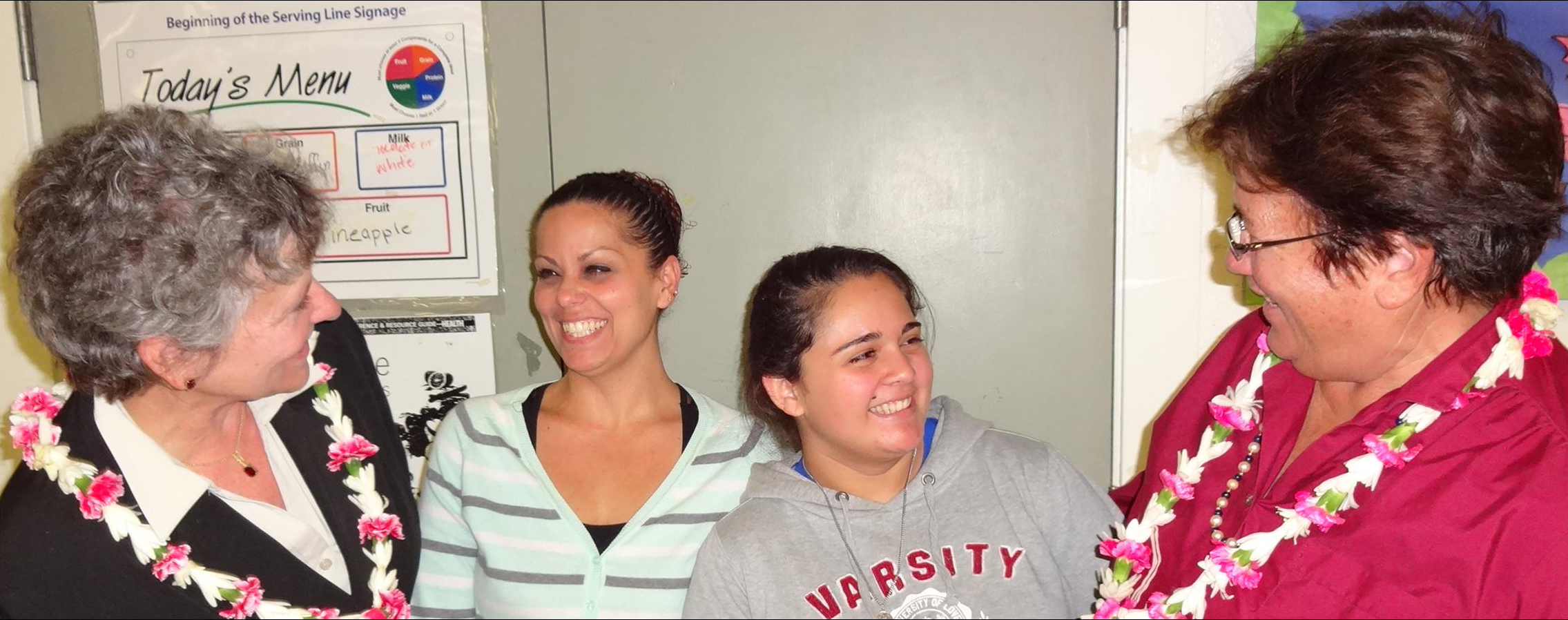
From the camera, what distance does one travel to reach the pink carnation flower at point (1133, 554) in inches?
63.1

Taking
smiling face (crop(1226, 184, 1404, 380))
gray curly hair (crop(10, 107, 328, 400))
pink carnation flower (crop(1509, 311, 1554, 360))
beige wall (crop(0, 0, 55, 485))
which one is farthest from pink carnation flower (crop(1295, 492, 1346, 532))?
beige wall (crop(0, 0, 55, 485))

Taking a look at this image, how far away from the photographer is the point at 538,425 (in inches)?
76.4

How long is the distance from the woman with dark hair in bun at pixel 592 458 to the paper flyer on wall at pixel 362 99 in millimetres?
457

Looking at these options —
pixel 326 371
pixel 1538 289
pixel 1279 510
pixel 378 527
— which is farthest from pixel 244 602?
pixel 1538 289

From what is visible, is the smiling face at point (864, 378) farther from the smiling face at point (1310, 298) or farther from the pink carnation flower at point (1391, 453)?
the pink carnation flower at point (1391, 453)

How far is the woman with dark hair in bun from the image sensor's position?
178 centimetres

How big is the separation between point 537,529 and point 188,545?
22.1 inches

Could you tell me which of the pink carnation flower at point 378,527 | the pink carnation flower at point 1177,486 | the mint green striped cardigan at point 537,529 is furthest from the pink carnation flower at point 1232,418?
the pink carnation flower at point 378,527

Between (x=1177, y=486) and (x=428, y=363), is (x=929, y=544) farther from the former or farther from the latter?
(x=428, y=363)

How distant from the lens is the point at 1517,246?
1.31 m

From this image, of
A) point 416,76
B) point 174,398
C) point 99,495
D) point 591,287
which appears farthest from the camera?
point 416,76

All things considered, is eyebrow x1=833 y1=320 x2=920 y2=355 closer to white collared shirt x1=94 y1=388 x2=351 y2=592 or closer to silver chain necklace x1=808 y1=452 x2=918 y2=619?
silver chain necklace x1=808 y1=452 x2=918 y2=619

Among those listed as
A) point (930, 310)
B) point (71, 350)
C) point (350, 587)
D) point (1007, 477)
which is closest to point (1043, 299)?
point (930, 310)

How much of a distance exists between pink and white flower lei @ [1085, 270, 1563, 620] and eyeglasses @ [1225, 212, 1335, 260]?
285mm
